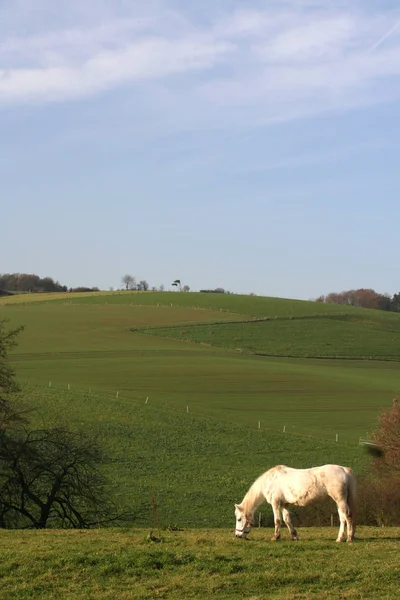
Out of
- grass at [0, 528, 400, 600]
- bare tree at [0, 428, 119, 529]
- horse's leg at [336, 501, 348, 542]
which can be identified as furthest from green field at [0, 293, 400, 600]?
bare tree at [0, 428, 119, 529]

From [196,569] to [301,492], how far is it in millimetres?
3506

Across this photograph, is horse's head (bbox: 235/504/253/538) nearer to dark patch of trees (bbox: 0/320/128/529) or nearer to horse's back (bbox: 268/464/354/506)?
horse's back (bbox: 268/464/354/506)

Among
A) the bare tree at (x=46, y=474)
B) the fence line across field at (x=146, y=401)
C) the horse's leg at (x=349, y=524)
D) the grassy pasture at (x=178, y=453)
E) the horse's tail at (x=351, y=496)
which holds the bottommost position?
the grassy pasture at (x=178, y=453)

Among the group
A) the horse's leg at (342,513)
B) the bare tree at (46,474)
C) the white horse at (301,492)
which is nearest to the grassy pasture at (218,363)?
the bare tree at (46,474)

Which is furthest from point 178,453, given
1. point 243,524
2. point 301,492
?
point 301,492

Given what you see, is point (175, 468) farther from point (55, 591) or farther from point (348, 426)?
point (55, 591)

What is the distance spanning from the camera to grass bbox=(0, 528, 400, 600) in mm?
11148

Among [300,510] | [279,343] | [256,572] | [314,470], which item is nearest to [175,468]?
[300,510]

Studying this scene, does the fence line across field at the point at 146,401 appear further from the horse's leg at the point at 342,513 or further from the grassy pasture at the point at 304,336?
the horse's leg at the point at 342,513

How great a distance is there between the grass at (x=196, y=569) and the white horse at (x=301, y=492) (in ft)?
2.09

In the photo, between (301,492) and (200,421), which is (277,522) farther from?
(200,421)

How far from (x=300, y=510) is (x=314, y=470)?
14982 millimetres

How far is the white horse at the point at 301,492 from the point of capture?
1455 cm

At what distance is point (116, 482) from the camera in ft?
128
